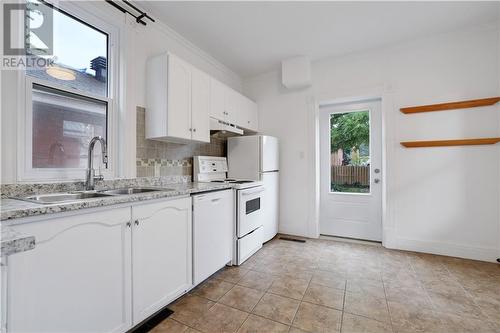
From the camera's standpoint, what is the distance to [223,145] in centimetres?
354

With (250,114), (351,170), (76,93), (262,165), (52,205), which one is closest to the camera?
(52,205)

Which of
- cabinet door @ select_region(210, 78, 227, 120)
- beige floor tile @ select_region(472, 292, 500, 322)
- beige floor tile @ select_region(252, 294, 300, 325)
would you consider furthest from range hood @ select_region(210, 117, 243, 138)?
beige floor tile @ select_region(472, 292, 500, 322)

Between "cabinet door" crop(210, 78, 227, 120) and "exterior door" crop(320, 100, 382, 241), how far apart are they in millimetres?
1611

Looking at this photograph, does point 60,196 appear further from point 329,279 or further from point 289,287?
point 329,279

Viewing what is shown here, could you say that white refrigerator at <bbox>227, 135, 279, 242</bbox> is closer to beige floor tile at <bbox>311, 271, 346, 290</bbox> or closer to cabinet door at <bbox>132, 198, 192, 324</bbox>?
beige floor tile at <bbox>311, 271, 346, 290</bbox>

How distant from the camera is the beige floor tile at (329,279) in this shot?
2055 millimetres

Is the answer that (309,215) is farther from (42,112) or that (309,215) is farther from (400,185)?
(42,112)

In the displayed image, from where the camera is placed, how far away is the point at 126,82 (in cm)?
212

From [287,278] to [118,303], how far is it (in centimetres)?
144

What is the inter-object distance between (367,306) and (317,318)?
439mm

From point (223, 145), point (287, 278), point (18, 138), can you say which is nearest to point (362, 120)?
point (223, 145)

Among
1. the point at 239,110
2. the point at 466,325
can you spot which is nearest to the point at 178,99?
the point at 239,110

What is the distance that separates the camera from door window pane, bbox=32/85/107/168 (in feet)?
5.33

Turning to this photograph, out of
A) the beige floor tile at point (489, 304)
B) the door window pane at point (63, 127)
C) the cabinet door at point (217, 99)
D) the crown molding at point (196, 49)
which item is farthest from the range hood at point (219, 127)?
the beige floor tile at point (489, 304)
